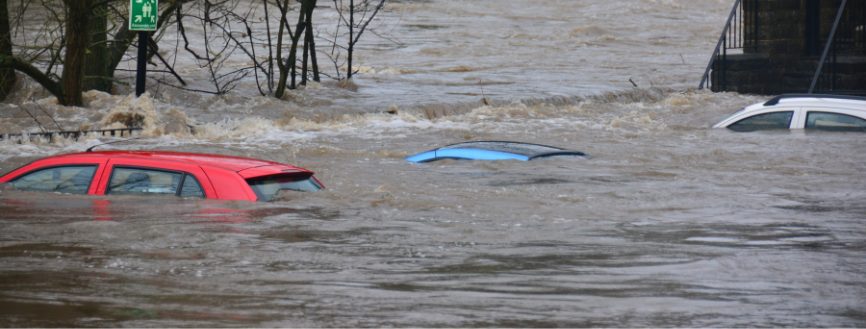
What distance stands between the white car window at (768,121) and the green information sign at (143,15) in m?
7.28

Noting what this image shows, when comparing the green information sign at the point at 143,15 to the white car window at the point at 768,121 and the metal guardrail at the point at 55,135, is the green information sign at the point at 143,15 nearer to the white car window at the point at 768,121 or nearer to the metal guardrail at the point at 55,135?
the metal guardrail at the point at 55,135

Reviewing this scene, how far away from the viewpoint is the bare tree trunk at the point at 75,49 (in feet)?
59.6

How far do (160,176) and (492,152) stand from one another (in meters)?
4.90

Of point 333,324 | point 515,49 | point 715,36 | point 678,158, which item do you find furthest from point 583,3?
point 333,324

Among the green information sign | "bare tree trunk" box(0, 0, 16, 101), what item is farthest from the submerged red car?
"bare tree trunk" box(0, 0, 16, 101)

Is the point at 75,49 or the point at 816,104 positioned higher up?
the point at 75,49

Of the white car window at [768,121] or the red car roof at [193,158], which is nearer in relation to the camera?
the red car roof at [193,158]

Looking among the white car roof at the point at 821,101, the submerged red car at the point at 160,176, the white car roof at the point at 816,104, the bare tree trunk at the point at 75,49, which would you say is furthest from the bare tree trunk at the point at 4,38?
the white car roof at the point at 821,101

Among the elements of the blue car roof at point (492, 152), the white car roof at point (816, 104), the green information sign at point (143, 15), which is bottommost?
the blue car roof at point (492, 152)

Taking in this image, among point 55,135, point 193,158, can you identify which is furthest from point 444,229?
point 55,135

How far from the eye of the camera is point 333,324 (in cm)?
630

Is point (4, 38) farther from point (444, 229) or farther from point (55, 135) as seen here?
point (444, 229)

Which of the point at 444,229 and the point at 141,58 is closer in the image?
the point at 444,229

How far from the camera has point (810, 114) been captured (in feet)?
51.0
